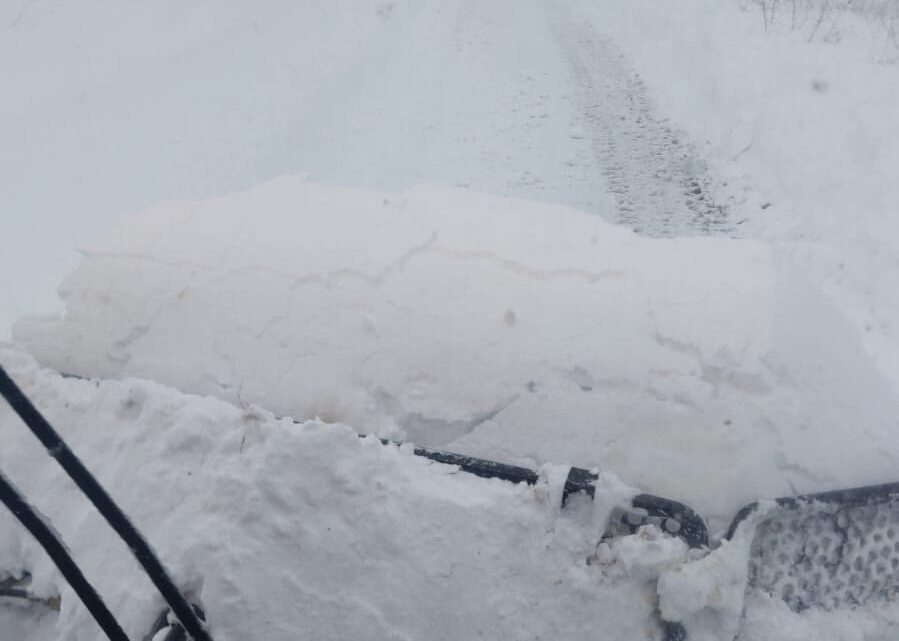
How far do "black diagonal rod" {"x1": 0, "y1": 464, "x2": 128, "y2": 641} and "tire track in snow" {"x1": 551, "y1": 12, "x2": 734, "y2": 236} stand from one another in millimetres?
4312

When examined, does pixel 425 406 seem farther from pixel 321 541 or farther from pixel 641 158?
pixel 641 158

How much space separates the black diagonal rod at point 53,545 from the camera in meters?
1.09

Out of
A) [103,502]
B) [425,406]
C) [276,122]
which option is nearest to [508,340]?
[425,406]

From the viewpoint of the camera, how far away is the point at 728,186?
224 inches

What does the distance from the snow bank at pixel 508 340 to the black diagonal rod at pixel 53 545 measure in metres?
0.77

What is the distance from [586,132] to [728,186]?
57.6 inches

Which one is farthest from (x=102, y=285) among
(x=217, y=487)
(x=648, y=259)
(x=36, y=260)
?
(x=36, y=260)

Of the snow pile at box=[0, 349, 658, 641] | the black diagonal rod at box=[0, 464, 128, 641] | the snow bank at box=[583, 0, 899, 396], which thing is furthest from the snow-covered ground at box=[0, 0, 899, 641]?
the snow bank at box=[583, 0, 899, 396]

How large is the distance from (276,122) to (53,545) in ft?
19.1

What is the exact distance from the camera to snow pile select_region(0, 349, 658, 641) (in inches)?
56.8

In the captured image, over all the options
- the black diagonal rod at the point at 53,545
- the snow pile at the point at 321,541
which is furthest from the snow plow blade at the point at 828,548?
the black diagonal rod at the point at 53,545

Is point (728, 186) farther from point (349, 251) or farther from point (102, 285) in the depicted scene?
point (102, 285)

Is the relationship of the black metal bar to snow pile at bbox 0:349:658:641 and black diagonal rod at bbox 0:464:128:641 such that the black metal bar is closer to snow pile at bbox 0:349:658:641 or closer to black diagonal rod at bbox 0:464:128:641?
snow pile at bbox 0:349:658:641

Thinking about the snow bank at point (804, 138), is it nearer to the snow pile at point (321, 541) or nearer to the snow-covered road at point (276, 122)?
the snow-covered road at point (276, 122)
